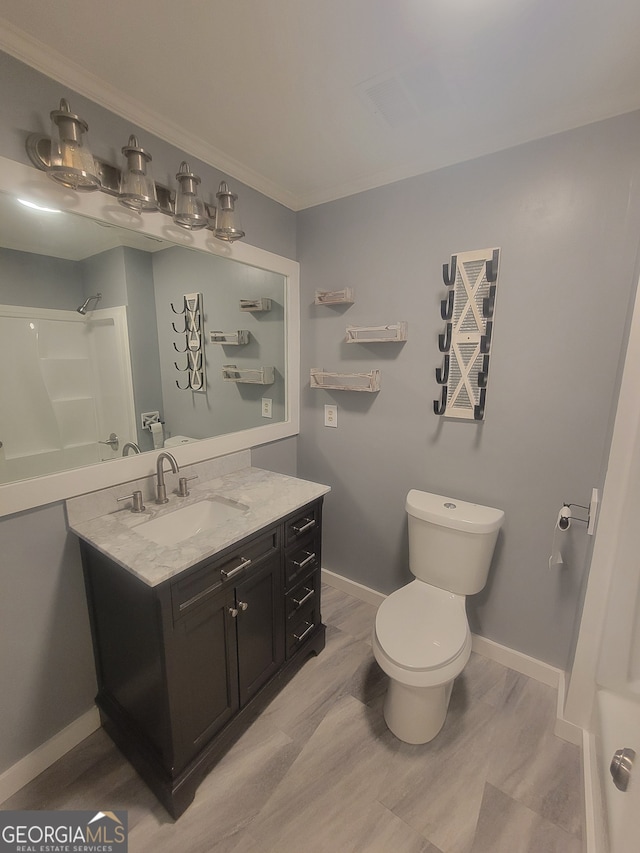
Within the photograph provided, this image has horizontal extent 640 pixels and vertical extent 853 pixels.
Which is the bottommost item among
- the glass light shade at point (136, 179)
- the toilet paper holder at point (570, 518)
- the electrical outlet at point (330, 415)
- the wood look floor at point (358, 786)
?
the wood look floor at point (358, 786)

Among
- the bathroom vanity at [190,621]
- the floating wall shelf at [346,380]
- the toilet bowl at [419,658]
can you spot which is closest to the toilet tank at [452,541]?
the toilet bowl at [419,658]

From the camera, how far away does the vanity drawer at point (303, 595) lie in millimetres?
1643

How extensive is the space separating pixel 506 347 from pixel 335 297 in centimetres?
95

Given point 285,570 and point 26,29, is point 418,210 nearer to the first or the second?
point 26,29

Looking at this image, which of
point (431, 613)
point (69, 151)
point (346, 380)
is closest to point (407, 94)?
point (69, 151)

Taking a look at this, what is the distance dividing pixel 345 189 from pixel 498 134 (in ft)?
2.54

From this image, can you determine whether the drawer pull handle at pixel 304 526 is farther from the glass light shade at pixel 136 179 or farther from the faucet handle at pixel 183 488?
the glass light shade at pixel 136 179

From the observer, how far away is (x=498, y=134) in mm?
1503

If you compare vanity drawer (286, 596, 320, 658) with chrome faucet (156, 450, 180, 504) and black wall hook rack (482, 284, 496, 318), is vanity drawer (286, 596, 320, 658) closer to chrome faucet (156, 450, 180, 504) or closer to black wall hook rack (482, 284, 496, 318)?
chrome faucet (156, 450, 180, 504)

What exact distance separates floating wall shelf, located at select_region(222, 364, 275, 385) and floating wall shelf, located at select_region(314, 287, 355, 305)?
0.52 meters

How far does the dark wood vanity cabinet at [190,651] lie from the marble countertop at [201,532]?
0.18 feet

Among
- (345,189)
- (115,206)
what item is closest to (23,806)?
(115,206)

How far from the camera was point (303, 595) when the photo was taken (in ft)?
5.69

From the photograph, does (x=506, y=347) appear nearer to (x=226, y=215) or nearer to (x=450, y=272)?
(x=450, y=272)
